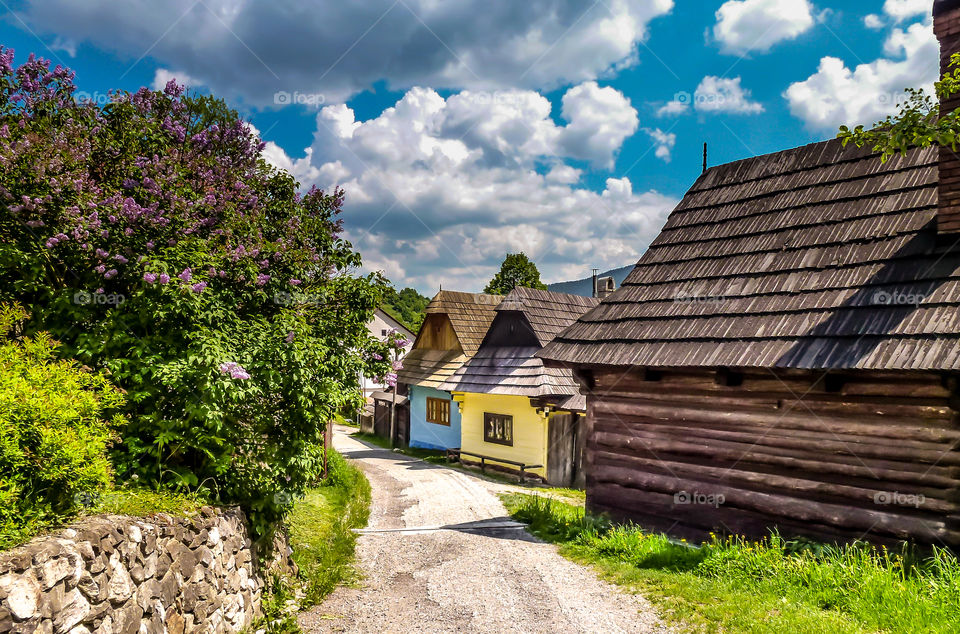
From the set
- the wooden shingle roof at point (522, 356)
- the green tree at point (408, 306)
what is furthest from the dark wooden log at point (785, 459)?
the green tree at point (408, 306)

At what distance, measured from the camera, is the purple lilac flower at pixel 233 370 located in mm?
4656

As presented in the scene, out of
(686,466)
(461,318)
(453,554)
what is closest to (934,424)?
(686,466)

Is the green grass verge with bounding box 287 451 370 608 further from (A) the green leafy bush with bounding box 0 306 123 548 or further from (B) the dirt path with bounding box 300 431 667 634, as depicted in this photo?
(A) the green leafy bush with bounding box 0 306 123 548

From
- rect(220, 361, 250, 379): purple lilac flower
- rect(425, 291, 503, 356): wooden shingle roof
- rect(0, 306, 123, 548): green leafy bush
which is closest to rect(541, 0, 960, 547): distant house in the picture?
rect(220, 361, 250, 379): purple lilac flower

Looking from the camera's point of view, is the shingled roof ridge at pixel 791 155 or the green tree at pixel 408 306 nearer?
the shingled roof ridge at pixel 791 155

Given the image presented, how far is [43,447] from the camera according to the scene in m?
3.35

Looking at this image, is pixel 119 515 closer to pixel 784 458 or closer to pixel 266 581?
pixel 266 581

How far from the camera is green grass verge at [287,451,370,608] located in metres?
6.45

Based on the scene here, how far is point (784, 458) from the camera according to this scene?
6.82 m

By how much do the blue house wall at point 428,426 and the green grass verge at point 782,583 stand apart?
13676 millimetres

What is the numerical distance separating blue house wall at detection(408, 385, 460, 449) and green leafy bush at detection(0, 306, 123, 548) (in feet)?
56.4

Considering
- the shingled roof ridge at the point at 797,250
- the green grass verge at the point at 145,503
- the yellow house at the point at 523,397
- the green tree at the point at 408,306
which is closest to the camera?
the green grass verge at the point at 145,503

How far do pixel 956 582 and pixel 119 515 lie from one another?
22.4 feet

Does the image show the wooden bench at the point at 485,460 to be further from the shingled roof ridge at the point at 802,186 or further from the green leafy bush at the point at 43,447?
the green leafy bush at the point at 43,447
